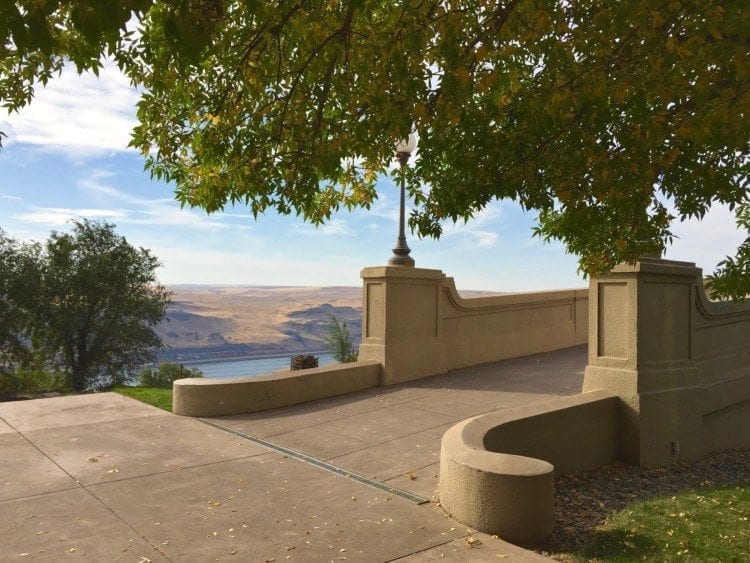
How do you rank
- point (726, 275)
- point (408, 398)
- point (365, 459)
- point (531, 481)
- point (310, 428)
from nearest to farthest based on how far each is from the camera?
point (531, 481) < point (365, 459) < point (310, 428) < point (726, 275) < point (408, 398)

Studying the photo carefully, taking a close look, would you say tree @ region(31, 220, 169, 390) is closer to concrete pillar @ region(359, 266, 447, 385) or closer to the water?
the water

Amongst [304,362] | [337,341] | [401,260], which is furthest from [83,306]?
[401,260]

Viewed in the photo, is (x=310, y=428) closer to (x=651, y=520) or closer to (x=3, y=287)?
(x=651, y=520)

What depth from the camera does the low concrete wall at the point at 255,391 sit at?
27.6 feet

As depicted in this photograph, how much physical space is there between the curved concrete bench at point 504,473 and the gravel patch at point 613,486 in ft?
0.92

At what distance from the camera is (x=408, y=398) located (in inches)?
362

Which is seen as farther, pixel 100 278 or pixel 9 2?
pixel 100 278

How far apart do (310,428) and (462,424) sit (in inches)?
98.9

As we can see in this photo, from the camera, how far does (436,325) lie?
36.6 feet

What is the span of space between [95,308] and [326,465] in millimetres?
24109

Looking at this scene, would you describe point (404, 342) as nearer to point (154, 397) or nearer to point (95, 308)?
point (154, 397)

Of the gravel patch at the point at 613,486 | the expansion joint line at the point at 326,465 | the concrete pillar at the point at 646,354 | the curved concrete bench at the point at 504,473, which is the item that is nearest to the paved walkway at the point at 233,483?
the expansion joint line at the point at 326,465

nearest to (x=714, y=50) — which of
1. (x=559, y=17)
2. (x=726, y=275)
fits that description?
(x=559, y=17)

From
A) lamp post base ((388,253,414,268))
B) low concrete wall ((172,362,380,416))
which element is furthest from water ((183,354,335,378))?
lamp post base ((388,253,414,268))
